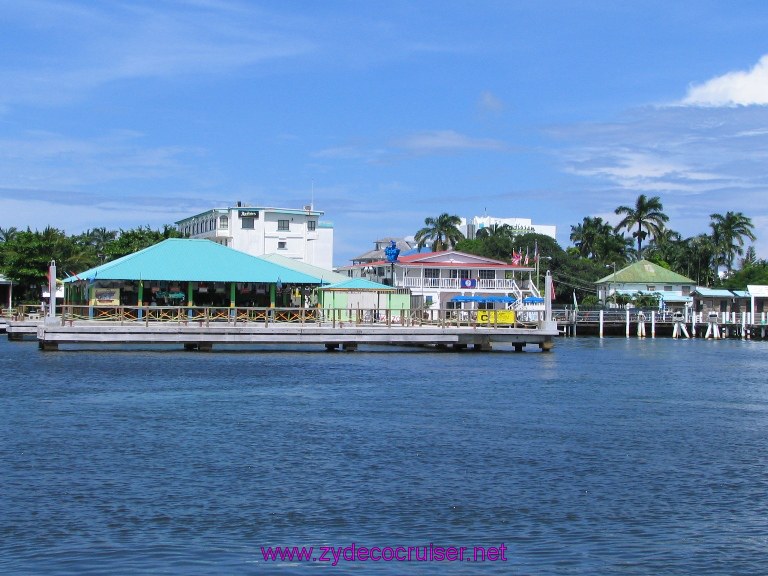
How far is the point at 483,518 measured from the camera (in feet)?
55.4

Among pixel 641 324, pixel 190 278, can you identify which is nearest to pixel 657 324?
pixel 641 324

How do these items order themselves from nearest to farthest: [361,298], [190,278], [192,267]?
[190,278]
[192,267]
[361,298]

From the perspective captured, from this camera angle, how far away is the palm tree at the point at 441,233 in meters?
123

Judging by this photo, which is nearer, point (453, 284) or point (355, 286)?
point (355, 286)

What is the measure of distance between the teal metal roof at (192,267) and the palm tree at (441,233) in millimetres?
64110

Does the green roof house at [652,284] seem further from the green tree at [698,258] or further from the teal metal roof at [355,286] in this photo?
the teal metal roof at [355,286]

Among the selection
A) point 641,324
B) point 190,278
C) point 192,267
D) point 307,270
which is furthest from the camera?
point 641,324

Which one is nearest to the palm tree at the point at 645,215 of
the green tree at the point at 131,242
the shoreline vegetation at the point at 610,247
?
the shoreline vegetation at the point at 610,247

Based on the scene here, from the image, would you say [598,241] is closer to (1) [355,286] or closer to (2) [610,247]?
(2) [610,247]

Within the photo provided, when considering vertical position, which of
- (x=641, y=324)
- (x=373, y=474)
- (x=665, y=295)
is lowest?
(x=373, y=474)

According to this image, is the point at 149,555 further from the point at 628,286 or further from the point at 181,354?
the point at 628,286

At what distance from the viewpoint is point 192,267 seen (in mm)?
57719

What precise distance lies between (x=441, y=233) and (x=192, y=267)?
67987mm

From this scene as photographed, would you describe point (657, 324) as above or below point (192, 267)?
below
